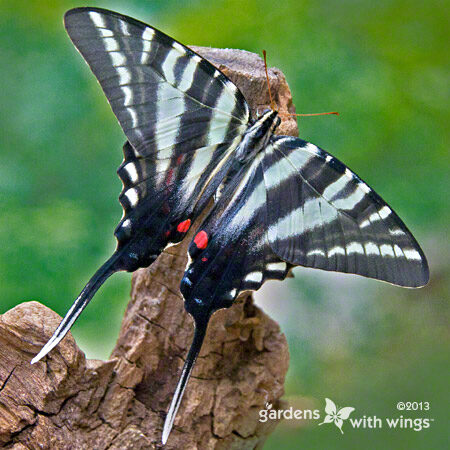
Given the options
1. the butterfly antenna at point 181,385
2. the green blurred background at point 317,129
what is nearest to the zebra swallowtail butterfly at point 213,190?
the butterfly antenna at point 181,385

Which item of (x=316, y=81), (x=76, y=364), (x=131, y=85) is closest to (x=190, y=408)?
(x=76, y=364)

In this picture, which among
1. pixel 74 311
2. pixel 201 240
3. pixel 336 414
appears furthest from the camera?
pixel 336 414

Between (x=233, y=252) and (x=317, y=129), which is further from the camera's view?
(x=317, y=129)

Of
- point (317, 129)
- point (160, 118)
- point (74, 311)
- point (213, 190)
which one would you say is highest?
point (317, 129)

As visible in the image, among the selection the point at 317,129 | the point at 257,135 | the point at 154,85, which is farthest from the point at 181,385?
the point at 317,129

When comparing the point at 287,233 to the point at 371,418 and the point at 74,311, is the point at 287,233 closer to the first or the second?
the point at 74,311

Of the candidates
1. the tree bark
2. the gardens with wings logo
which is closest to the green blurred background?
the gardens with wings logo

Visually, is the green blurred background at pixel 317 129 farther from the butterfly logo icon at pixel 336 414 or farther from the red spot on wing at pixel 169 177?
the red spot on wing at pixel 169 177
